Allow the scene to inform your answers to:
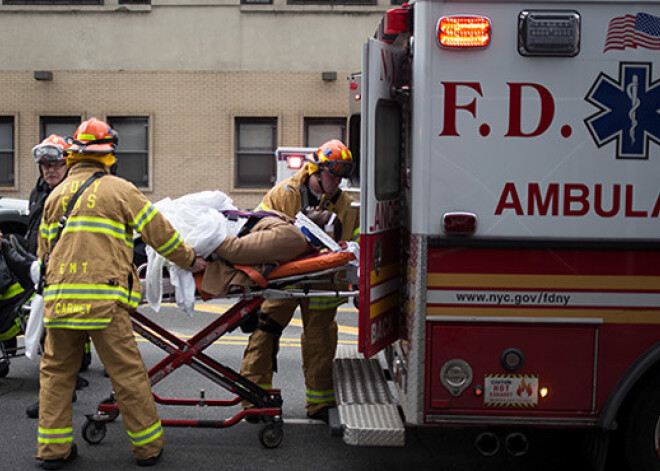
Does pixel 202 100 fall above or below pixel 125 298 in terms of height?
above

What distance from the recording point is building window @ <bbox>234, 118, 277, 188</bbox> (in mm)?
19906

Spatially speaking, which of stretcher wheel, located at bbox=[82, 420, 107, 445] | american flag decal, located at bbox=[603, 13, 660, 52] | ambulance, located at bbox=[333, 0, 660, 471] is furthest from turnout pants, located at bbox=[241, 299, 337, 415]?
american flag decal, located at bbox=[603, 13, 660, 52]

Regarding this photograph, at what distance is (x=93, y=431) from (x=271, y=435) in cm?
113

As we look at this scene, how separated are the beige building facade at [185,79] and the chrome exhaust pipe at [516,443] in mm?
15631

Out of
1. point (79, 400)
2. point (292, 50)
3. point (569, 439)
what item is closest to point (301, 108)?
point (292, 50)

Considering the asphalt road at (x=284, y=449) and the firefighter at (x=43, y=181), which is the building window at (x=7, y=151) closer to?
the firefighter at (x=43, y=181)

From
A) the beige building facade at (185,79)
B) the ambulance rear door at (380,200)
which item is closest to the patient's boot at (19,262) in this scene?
the ambulance rear door at (380,200)

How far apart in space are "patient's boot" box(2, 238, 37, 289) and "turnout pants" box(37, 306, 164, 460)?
1770 millimetres

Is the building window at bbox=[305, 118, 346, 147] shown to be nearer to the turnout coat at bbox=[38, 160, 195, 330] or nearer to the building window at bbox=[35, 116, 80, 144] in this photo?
the building window at bbox=[35, 116, 80, 144]

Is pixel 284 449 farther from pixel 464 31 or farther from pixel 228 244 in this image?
pixel 464 31

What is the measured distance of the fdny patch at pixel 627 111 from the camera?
4.08 m

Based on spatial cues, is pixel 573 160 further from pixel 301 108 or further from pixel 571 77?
pixel 301 108

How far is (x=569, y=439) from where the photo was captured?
534cm

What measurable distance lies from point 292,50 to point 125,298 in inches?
607
